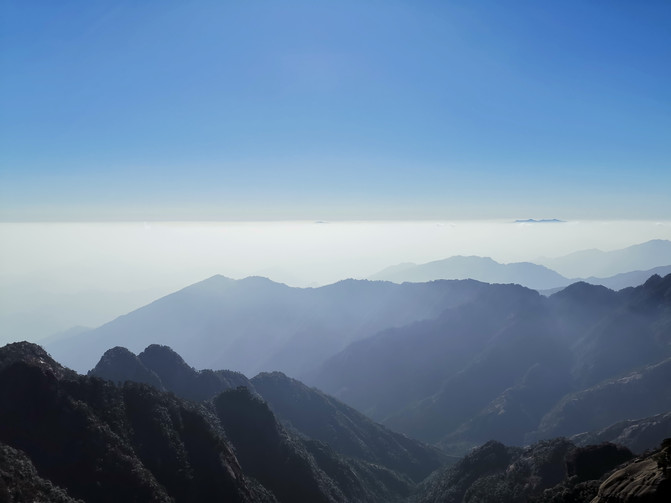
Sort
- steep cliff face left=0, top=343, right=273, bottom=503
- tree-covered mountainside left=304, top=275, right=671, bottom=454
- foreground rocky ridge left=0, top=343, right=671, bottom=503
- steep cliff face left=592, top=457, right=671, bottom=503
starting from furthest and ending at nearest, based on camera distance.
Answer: tree-covered mountainside left=304, top=275, right=671, bottom=454 < steep cliff face left=0, top=343, right=273, bottom=503 < foreground rocky ridge left=0, top=343, right=671, bottom=503 < steep cliff face left=592, top=457, right=671, bottom=503

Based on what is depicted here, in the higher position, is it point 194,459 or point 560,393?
point 194,459

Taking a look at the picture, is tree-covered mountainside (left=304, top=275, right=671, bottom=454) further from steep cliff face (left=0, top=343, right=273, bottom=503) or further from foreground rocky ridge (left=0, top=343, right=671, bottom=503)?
steep cliff face (left=0, top=343, right=273, bottom=503)

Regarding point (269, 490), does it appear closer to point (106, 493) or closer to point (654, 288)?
point (106, 493)

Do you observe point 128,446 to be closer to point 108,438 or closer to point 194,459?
point 108,438

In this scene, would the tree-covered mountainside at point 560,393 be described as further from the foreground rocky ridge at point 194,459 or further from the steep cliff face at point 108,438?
the steep cliff face at point 108,438

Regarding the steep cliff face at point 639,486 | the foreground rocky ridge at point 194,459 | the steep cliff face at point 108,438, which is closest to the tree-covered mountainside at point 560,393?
the foreground rocky ridge at point 194,459

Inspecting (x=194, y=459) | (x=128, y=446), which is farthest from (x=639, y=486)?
(x=128, y=446)

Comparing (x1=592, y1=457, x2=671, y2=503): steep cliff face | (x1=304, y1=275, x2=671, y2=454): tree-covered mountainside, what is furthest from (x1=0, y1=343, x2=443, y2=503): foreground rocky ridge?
(x1=304, y1=275, x2=671, y2=454): tree-covered mountainside

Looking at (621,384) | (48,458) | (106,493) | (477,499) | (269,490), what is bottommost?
(621,384)

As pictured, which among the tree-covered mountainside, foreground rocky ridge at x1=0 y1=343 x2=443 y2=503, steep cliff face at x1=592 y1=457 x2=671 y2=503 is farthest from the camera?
the tree-covered mountainside

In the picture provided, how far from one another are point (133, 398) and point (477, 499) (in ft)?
184

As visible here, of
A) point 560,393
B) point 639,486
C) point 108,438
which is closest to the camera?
point 639,486

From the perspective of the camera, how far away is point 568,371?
190 meters

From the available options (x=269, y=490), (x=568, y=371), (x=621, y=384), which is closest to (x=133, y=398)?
(x=269, y=490)
